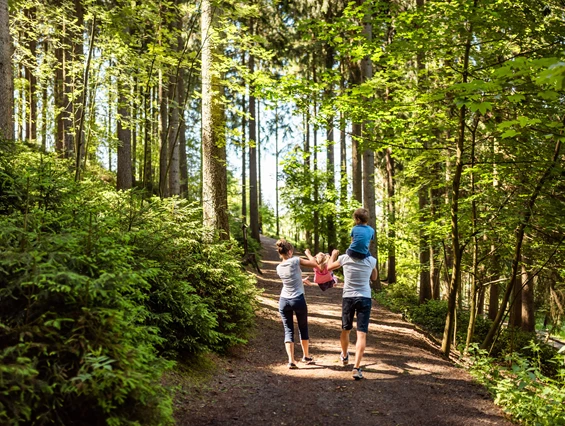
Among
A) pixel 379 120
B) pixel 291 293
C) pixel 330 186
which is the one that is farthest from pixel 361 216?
pixel 330 186

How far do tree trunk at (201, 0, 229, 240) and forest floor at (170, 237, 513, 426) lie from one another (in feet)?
8.73

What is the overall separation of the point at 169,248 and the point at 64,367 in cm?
274

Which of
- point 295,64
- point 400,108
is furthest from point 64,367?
point 295,64

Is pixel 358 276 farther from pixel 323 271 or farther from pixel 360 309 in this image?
pixel 323 271

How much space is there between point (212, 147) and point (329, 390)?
5.46 m

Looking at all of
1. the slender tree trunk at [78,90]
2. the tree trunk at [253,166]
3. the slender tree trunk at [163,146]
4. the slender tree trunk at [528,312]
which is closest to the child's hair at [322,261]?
the slender tree trunk at [163,146]

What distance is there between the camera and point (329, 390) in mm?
5125

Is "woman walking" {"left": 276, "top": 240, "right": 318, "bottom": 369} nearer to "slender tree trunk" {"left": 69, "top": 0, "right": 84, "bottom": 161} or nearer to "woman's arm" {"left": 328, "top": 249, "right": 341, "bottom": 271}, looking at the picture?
"woman's arm" {"left": 328, "top": 249, "right": 341, "bottom": 271}

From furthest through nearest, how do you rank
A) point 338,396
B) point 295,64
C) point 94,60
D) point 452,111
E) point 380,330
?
point 295,64, point 380,330, point 94,60, point 452,111, point 338,396

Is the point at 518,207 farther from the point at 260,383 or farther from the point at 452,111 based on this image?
the point at 260,383

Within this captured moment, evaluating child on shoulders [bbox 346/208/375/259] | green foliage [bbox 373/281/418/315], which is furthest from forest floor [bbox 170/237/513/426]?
green foliage [bbox 373/281/418/315]

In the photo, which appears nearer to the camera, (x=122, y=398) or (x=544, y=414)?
(x=122, y=398)

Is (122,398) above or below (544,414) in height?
above

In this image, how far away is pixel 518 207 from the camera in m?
6.83
